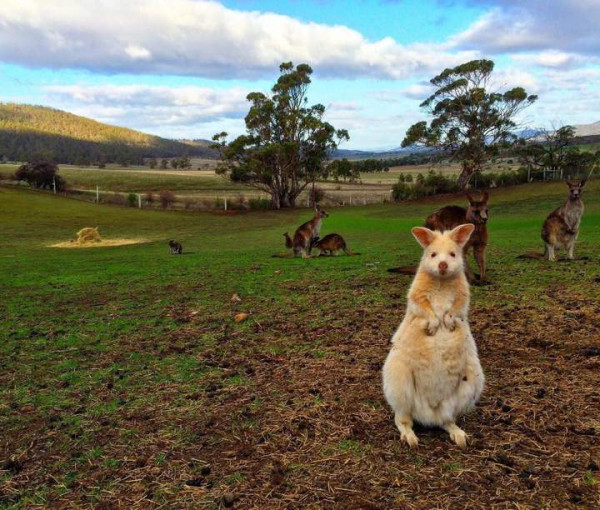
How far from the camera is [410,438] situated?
366 cm

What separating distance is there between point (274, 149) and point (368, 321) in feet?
146

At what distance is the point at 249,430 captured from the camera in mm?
3986

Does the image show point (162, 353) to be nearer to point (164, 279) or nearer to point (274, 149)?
point (164, 279)

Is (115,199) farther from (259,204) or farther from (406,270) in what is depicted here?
(406,270)

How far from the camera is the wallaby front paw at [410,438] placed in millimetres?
3623

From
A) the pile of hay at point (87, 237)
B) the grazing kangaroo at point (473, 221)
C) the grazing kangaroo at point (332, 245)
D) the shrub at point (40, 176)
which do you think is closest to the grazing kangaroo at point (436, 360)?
the grazing kangaroo at point (473, 221)

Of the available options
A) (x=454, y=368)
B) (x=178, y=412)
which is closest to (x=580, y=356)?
(x=454, y=368)

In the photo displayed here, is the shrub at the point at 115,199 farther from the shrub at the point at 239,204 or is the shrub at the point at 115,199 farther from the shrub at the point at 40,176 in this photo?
the shrub at the point at 239,204

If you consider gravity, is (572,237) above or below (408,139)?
below

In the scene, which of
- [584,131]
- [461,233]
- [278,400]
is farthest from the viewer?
[584,131]

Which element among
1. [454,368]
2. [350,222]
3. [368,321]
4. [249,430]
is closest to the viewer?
[454,368]

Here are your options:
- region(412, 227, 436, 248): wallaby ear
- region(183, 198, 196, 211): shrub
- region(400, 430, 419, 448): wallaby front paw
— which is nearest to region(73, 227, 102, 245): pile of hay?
region(412, 227, 436, 248): wallaby ear

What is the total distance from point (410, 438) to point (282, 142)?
5149cm

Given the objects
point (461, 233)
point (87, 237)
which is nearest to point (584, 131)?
point (87, 237)
